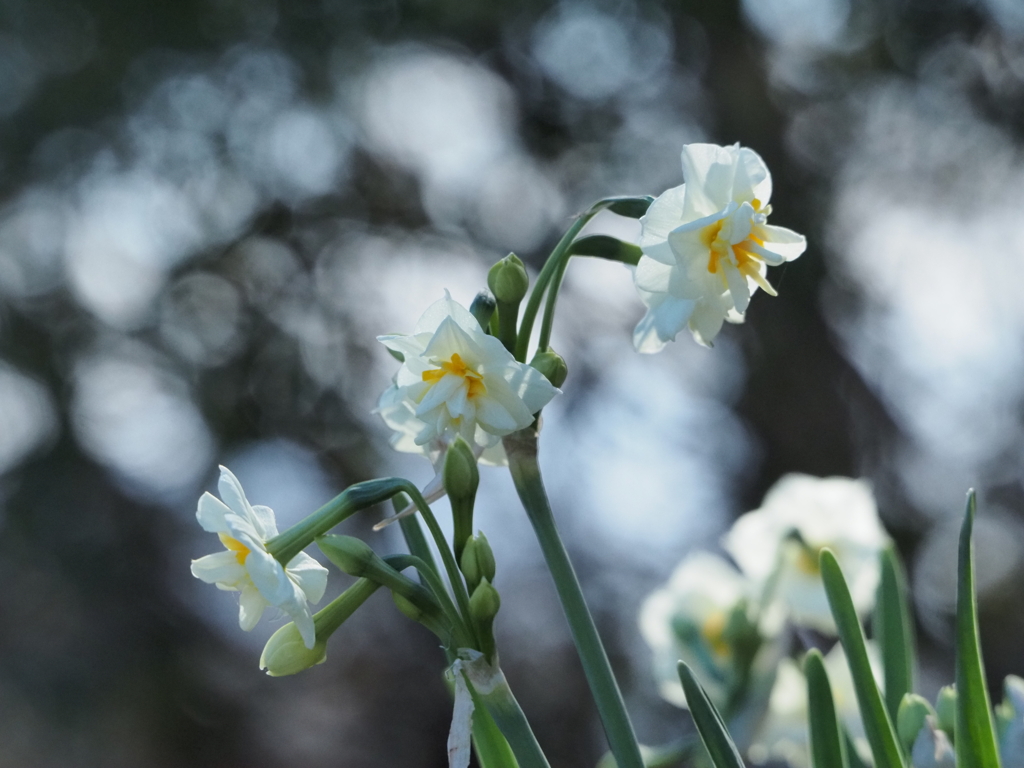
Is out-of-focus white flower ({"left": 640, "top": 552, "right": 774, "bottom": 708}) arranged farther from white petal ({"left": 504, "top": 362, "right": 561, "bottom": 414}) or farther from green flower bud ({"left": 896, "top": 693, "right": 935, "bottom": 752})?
white petal ({"left": 504, "top": 362, "right": 561, "bottom": 414})

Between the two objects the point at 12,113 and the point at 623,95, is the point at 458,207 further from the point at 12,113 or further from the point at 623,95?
the point at 12,113

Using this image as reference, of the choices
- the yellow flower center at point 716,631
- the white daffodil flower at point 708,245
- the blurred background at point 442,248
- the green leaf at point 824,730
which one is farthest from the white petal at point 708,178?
the blurred background at point 442,248

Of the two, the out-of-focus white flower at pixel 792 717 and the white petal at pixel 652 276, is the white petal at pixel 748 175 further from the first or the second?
the out-of-focus white flower at pixel 792 717

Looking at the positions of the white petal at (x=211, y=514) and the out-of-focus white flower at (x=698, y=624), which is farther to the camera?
the out-of-focus white flower at (x=698, y=624)

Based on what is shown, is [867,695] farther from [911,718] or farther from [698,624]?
[698,624]

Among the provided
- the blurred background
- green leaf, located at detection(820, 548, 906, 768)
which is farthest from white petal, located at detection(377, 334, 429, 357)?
the blurred background

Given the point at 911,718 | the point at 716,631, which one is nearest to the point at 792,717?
the point at 716,631

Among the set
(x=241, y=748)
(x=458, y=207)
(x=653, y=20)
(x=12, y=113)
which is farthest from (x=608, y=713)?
(x=241, y=748)
